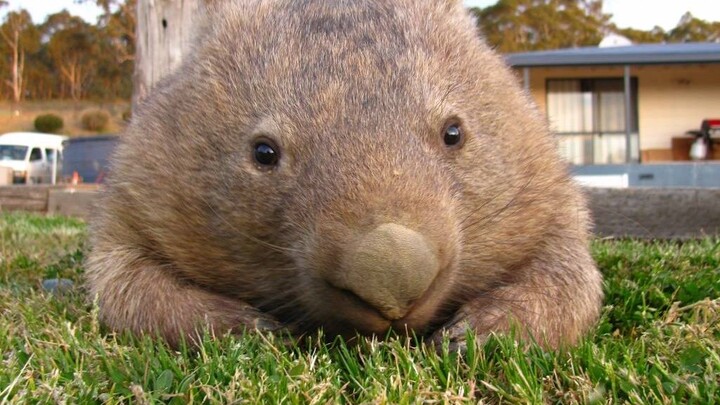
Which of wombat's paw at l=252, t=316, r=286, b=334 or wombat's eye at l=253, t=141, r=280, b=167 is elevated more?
wombat's eye at l=253, t=141, r=280, b=167

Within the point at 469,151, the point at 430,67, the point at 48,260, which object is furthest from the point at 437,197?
the point at 48,260

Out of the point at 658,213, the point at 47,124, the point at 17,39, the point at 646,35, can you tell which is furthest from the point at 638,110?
the point at 17,39

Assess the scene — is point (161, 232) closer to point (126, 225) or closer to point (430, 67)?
point (126, 225)

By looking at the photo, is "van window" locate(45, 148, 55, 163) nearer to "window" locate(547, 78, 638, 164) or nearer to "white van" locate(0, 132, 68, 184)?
"white van" locate(0, 132, 68, 184)

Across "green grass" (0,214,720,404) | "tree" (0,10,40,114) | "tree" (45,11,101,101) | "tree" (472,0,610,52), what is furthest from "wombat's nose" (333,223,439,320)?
"tree" (0,10,40,114)

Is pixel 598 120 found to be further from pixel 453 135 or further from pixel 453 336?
pixel 453 336

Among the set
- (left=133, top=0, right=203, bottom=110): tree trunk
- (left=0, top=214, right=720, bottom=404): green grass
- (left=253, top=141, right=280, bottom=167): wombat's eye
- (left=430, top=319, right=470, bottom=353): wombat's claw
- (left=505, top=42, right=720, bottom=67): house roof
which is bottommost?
(left=0, top=214, right=720, bottom=404): green grass

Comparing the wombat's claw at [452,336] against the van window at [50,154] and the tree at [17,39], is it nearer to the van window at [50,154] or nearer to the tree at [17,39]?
the van window at [50,154]
